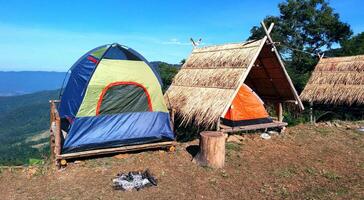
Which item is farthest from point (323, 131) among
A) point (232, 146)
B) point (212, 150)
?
point (212, 150)

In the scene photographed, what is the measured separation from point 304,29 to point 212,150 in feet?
74.8

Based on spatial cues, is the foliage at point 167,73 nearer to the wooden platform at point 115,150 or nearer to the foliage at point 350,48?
the wooden platform at point 115,150

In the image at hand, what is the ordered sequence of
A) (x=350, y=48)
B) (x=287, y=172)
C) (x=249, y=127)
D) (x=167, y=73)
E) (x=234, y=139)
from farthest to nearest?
(x=350, y=48)
(x=167, y=73)
(x=249, y=127)
(x=234, y=139)
(x=287, y=172)

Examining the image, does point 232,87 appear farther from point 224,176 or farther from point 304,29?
point 304,29

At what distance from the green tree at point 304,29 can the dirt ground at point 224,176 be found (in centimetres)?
1698

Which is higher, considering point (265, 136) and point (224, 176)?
point (265, 136)

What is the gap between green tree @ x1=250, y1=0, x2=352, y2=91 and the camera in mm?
25438

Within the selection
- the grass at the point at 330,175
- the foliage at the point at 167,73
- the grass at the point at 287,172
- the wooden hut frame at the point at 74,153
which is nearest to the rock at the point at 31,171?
the wooden hut frame at the point at 74,153

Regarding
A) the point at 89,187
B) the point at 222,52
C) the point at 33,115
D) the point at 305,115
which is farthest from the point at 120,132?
the point at 33,115

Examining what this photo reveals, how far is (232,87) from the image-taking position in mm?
9070

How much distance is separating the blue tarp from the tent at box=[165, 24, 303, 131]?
2.96ft

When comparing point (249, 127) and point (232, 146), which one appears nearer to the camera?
point (232, 146)

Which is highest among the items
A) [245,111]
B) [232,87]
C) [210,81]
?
[210,81]

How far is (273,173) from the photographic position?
24.2 ft
